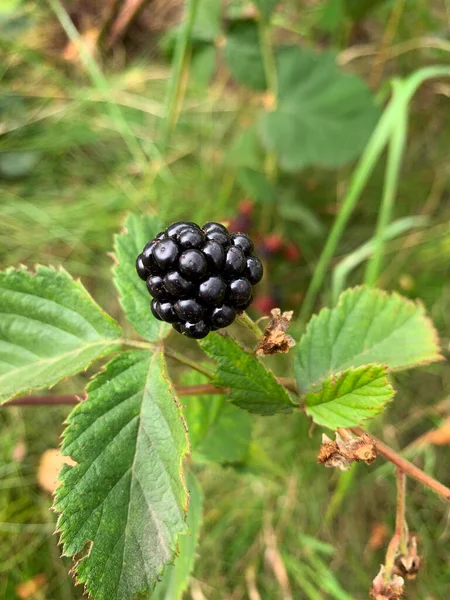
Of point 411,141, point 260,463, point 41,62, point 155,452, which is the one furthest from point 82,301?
point 41,62

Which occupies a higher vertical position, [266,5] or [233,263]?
[266,5]

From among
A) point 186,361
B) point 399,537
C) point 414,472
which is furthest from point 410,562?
point 186,361

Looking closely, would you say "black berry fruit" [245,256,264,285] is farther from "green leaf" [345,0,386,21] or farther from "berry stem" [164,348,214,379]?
"green leaf" [345,0,386,21]

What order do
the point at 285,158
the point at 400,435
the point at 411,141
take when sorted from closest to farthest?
1. the point at 285,158
2. the point at 400,435
3. the point at 411,141

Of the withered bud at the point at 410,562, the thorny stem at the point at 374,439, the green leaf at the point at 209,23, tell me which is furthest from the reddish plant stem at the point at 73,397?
the green leaf at the point at 209,23

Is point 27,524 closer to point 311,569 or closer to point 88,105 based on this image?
point 311,569

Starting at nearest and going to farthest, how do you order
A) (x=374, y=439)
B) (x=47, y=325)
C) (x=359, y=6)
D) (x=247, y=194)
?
(x=374, y=439) → (x=47, y=325) → (x=359, y=6) → (x=247, y=194)

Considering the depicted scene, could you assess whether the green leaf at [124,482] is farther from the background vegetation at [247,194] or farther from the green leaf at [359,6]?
the green leaf at [359,6]

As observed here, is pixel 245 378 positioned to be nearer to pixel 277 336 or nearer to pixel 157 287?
pixel 277 336
